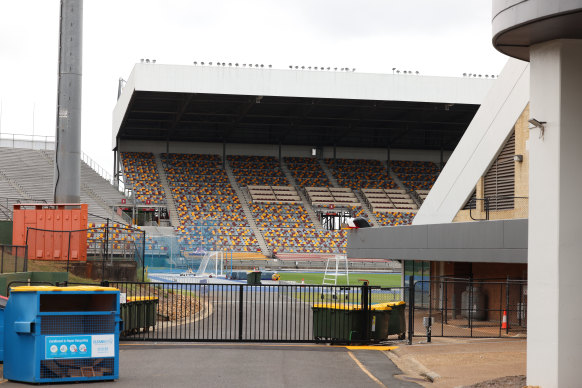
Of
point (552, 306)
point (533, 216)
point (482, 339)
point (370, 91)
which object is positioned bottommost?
point (482, 339)

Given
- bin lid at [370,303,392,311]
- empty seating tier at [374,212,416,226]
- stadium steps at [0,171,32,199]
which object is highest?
stadium steps at [0,171,32,199]

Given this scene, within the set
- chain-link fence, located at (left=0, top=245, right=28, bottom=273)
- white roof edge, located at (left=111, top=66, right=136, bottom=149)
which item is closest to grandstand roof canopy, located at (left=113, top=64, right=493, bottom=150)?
white roof edge, located at (left=111, top=66, right=136, bottom=149)

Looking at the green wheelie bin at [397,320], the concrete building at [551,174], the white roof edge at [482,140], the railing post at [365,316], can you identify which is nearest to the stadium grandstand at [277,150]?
the white roof edge at [482,140]

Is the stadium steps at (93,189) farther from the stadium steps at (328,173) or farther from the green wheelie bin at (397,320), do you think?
the green wheelie bin at (397,320)

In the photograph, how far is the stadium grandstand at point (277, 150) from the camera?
55.0 meters

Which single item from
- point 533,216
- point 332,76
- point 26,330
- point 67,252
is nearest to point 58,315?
point 26,330

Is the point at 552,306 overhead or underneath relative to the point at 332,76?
underneath

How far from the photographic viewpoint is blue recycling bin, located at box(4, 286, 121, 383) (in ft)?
43.4

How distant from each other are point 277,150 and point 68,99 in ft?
155

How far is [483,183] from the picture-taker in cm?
2828

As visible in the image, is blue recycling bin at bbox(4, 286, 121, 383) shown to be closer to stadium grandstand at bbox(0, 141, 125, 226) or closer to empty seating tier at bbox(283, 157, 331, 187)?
stadium grandstand at bbox(0, 141, 125, 226)

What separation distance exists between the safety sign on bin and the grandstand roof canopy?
40698 mm

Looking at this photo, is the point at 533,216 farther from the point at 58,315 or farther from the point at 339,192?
the point at 339,192

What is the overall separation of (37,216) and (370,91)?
2914cm
